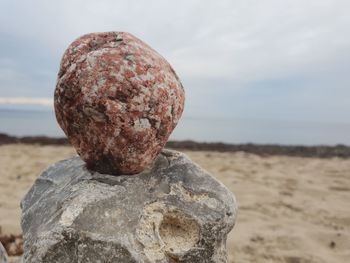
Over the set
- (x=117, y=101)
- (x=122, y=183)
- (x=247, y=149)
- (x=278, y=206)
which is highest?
(x=117, y=101)

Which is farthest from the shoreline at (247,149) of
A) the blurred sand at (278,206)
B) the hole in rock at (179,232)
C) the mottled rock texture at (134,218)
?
the hole in rock at (179,232)

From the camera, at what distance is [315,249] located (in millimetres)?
4691

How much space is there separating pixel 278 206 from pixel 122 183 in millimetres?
4289

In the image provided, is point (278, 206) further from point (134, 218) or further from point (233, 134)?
point (233, 134)

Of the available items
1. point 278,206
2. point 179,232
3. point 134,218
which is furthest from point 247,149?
point 134,218

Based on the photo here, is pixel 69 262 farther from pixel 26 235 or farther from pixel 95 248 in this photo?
pixel 26 235

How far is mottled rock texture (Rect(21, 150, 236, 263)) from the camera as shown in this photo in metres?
2.32

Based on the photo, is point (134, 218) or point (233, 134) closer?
point (134, 218)

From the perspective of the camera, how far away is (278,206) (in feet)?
21.1

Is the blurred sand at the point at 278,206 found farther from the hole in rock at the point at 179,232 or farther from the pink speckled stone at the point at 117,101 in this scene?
the pink speckled stone at the point at 117,101

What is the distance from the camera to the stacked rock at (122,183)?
2350 millimetres

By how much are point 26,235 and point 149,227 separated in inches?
30.3

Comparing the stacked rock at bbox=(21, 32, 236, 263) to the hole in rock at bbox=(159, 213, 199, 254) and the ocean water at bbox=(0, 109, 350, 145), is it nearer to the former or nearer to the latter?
the hole in rock at bbox=(159, 213, 199, 254)

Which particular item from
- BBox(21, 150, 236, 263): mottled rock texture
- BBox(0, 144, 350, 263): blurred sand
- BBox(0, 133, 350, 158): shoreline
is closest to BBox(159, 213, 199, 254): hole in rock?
BBox(21, 150, 236, 263): mottled rock texture
